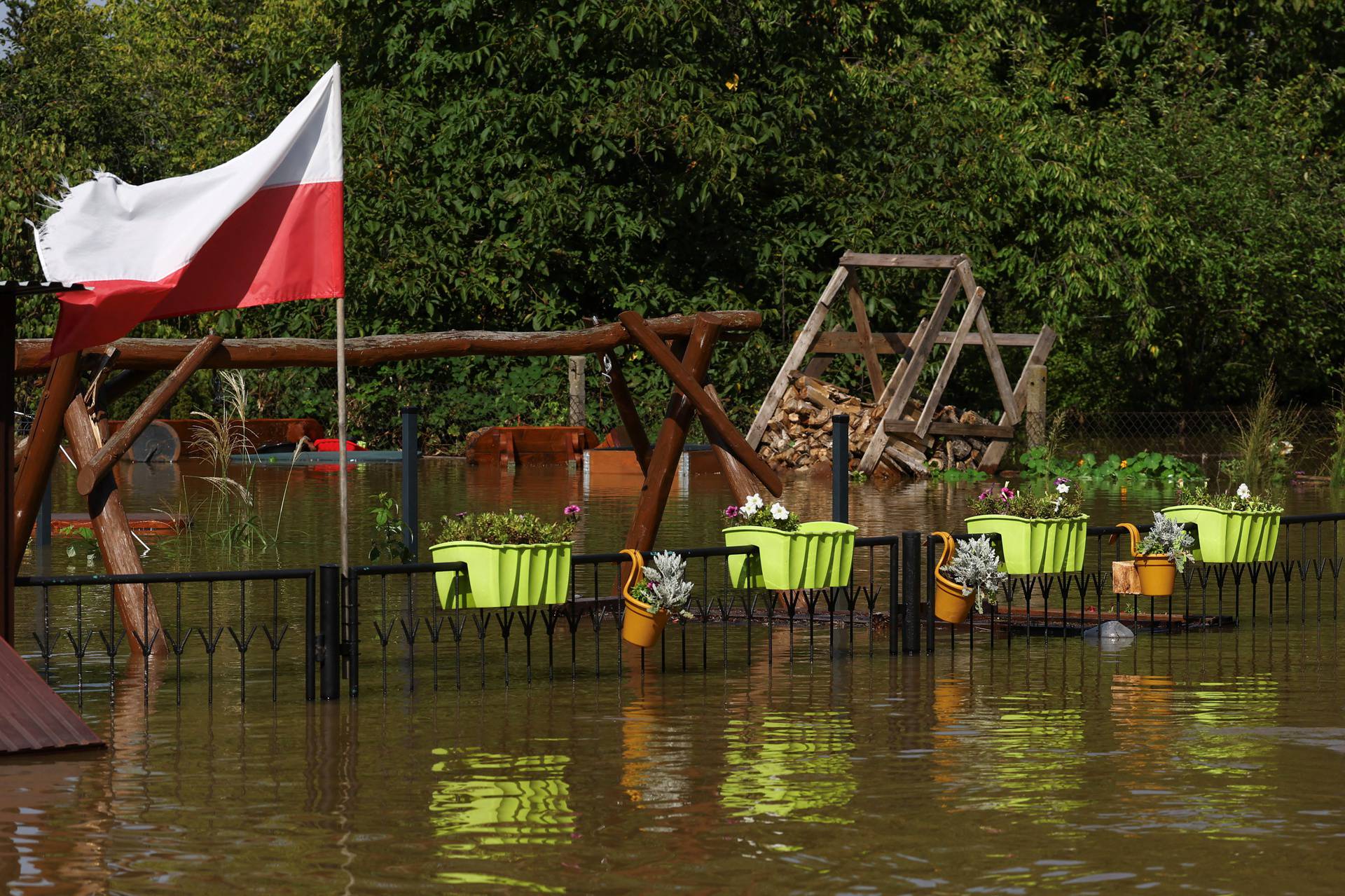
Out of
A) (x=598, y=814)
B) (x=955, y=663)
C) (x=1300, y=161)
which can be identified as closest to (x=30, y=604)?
(x=955, y=663)

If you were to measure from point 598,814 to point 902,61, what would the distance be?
3199 centimetres

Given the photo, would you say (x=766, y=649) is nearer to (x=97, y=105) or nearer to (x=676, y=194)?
(x=676, y=194)

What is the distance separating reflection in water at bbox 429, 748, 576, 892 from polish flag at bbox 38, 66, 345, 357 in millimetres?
2767

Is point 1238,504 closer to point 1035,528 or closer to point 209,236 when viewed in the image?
point 1035,528

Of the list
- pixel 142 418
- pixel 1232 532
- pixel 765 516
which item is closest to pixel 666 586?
pixel 765 516

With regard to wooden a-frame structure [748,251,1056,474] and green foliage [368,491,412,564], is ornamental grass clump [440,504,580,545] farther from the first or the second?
wooden a-frame structure [748,251,1056,474]

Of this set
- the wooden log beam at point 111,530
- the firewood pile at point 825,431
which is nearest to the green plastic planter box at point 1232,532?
the wooden log beam at point 111,530

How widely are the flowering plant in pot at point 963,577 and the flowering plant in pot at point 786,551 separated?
61 centimetres

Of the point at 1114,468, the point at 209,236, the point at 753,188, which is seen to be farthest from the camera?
the point at 753,188

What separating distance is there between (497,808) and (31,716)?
223 centimetres

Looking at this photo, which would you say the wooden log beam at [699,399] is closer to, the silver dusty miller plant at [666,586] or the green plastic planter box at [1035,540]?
the green plastic planter box at [1035,540]

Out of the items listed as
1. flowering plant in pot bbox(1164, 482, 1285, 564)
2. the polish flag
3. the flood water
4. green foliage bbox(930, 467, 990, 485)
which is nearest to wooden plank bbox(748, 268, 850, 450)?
green foliage bbox(930, 467, 990, 485)

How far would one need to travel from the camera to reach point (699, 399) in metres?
11.8

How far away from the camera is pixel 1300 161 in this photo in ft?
132
